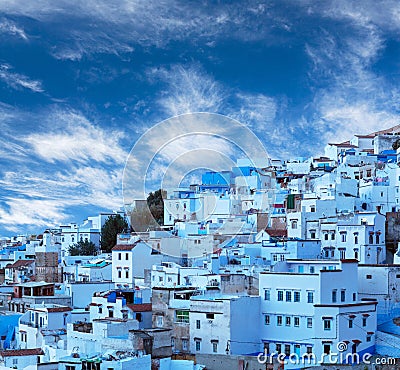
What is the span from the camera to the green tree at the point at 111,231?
4381cm

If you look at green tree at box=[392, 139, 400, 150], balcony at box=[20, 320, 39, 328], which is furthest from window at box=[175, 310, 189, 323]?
green tree at box=[392, 139, 400, 150]

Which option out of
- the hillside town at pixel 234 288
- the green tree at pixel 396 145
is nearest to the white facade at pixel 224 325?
the hillside town at pixel 234 288

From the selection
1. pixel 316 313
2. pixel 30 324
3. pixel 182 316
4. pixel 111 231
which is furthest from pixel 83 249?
pixel 316 313

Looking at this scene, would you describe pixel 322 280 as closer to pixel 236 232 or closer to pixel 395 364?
pixel 395 364

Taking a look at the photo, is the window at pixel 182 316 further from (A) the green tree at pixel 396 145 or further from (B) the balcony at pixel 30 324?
(A) the green tree at pixel 396 145

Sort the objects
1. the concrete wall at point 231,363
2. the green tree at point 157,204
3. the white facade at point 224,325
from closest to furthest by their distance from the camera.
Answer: the concrete wall at point 231,363 → the white facade at point 224,325 → the green tree at point 157,204

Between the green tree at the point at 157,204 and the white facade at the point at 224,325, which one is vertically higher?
the green tree at the point at 157,204

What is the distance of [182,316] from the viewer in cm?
2433

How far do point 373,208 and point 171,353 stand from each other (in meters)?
19.0

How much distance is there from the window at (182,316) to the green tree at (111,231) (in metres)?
19.7

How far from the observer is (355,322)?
2345 cm

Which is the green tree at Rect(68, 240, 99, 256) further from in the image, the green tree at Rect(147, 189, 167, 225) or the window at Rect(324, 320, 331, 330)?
the window at Rect(324, 320, 331, 330)

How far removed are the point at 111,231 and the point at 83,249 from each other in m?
2.26

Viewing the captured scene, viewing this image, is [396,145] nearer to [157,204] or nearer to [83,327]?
[157,204]
